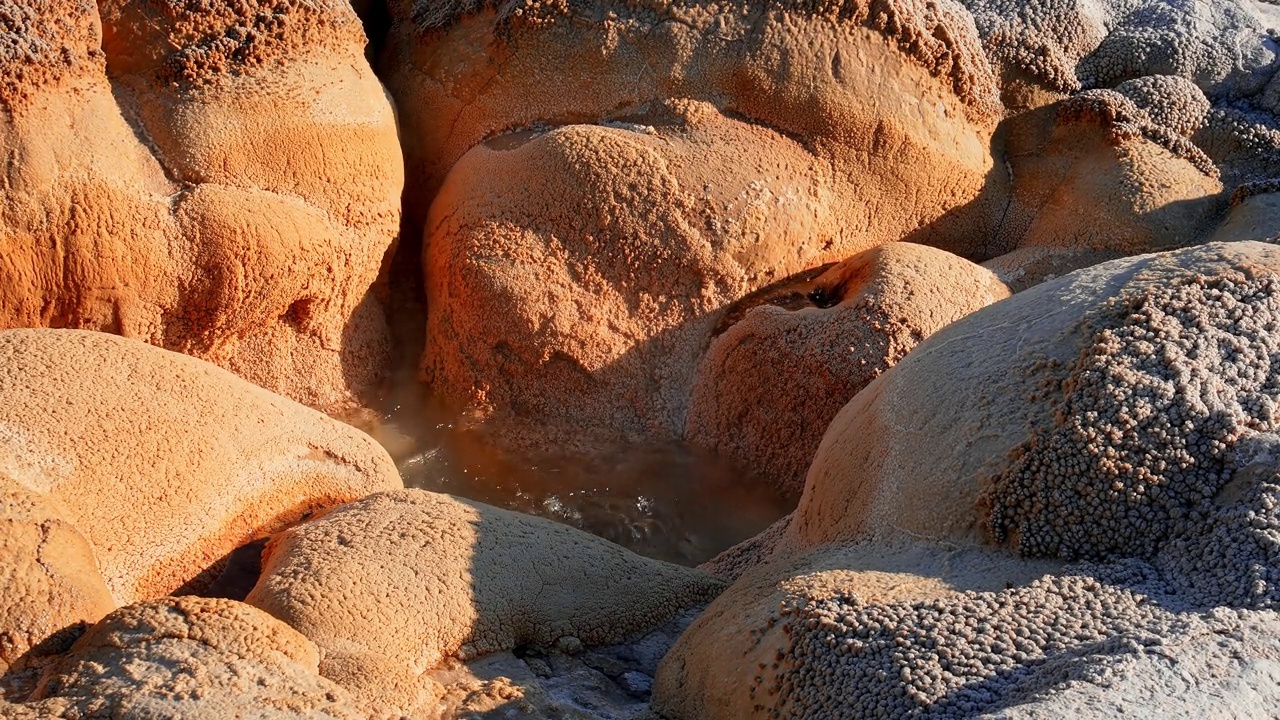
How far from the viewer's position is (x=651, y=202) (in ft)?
12.8

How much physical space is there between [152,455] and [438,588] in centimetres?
70

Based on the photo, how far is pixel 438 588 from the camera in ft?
9.00

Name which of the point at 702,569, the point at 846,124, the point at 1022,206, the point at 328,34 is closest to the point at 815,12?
the point at 846,124

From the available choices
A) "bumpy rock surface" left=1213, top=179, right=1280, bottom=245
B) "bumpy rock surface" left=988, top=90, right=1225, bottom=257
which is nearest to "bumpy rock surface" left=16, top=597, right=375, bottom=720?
"bumpy rock surface" left=988, top=90, right=1225, bottom=257

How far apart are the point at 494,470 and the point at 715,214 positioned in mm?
989

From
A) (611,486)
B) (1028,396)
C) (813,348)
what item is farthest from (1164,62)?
(1028,396)

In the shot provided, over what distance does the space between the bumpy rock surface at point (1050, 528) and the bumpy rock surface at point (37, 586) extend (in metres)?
1.11

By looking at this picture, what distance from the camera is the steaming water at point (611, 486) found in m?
3.70

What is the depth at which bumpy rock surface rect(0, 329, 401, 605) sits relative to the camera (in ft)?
9.07

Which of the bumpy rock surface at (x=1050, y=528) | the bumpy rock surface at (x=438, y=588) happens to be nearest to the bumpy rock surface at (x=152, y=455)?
the bumpy rock surface at (x=438, y=588)

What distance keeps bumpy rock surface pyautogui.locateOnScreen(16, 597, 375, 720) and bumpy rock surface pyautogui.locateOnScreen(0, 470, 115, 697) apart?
10 cm

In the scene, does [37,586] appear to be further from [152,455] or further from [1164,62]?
[1164,62]

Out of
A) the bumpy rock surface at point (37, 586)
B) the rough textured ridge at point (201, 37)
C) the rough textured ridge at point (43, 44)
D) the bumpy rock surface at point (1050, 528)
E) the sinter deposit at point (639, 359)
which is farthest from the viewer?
the rough textured ridge at point (201, 37)

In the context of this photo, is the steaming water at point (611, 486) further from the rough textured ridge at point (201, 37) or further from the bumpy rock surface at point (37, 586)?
the bumpy rock surface at point (37, 586)
